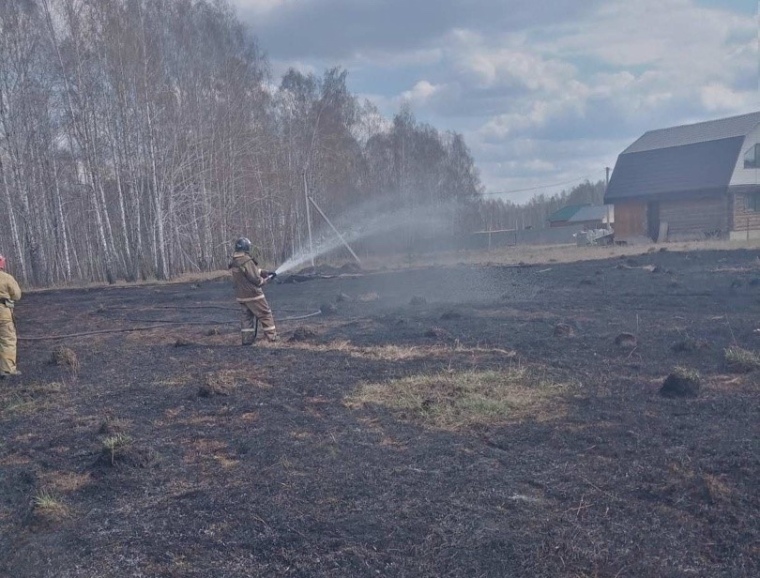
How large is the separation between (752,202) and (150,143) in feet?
106

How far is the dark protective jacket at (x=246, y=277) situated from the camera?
11.2m

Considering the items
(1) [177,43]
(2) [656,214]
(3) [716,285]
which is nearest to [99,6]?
(1) [177,43]

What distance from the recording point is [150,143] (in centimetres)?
3198

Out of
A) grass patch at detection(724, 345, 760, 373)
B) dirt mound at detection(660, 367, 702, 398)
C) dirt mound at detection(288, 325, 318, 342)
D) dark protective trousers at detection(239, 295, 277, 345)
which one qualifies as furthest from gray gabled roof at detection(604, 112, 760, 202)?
dirt mound at detection(660, 367, 702, 398)

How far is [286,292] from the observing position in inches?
869

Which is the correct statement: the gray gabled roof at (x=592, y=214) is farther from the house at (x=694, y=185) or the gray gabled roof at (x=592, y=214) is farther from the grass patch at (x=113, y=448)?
the grass patch at (x=113, y=448)

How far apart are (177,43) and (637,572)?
36703 millimetres

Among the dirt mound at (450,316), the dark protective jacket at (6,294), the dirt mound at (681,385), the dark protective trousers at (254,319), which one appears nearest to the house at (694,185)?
the dirt mound at (450,316)

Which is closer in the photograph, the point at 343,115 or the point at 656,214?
the point at 656,214

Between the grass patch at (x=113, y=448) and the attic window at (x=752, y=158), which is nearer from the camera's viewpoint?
the grass patch at (x=113, y=448)

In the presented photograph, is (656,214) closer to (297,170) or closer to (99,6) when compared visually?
(297,170)

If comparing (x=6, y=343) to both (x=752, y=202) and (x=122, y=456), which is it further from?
(x=752, y=202)

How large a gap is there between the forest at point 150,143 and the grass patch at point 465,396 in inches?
1034

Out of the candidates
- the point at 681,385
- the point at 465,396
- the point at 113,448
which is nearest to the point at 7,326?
the point at 113,448
